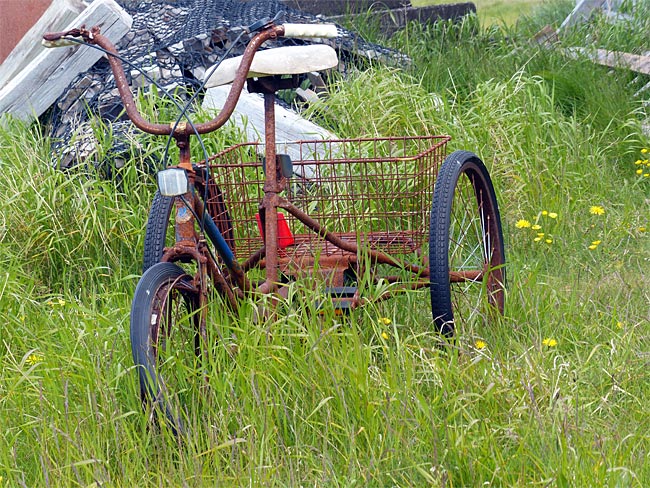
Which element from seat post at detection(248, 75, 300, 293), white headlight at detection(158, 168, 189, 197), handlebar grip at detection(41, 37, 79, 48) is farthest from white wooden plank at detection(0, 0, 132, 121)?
white headlight at detection(158, 168, 189, 197)

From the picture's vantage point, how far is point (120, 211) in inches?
168

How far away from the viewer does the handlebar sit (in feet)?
8.80

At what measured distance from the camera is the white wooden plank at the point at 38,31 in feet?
17.9

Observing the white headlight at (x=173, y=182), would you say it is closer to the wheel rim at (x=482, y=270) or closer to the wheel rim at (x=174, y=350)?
the wheel rim at (x=174, y=350)

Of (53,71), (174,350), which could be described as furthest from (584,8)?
(174,350)

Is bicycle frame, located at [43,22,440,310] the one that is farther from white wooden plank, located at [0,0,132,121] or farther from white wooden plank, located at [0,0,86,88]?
white wooden plank, located at [0,0,86,88]

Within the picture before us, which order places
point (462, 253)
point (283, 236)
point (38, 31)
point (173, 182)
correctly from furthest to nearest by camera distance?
1. point (38, 31)
2. point (462, 253)
3. point (283, 236)
4. point (173, 182)

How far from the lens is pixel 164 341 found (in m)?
2.68

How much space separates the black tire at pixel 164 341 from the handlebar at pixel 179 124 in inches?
15.9

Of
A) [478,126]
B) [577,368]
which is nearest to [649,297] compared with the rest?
[577,368]

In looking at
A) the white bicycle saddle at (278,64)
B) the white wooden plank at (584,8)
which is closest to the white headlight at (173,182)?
the white bicycle saddle at (278,64)

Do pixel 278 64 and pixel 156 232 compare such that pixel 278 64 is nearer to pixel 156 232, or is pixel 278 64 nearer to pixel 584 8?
pixel 156 232

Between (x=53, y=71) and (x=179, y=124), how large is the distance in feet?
8.18

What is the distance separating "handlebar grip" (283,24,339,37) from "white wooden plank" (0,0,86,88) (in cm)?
299
